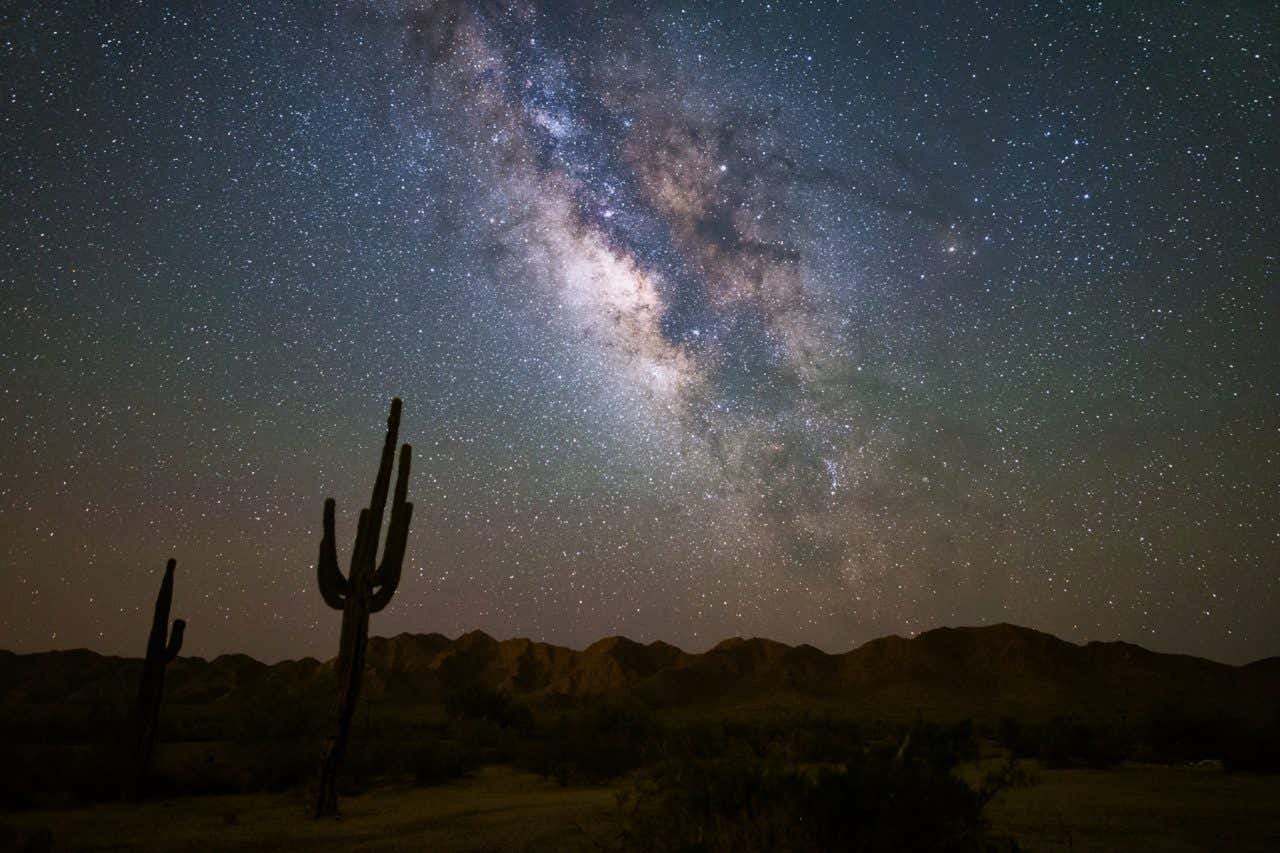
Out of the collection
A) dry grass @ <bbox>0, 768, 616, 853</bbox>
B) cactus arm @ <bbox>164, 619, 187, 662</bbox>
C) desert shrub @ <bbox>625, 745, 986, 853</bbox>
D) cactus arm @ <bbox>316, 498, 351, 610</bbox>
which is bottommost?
dry grass @ <bbox>0, 768, 616, 853</bbox>

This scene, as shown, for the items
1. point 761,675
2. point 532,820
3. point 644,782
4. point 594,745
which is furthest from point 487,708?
point 761,675

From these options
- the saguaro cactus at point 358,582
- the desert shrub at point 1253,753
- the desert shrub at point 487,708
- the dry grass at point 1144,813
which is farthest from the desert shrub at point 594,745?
the desert shrub at point 1253,753

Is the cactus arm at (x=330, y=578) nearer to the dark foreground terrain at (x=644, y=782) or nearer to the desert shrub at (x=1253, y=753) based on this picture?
the dark foreground terrain at (x=644, y=782)

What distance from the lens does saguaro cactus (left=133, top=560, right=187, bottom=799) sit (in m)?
17.0

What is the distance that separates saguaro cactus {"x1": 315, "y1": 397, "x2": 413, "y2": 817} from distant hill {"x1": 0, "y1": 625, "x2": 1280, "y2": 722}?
141 ft

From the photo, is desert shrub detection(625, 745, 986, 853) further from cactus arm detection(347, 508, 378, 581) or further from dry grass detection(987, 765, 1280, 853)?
cactus arm detection(347, 508, 378, 581)

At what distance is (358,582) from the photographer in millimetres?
14625

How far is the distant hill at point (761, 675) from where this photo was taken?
58.9 m

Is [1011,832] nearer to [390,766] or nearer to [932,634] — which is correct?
[390,766]

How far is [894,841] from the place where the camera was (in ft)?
22.5

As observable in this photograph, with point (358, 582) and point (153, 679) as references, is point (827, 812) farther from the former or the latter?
point (153, 679)

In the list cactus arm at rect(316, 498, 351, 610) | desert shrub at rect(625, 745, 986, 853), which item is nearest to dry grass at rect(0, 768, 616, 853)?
desert shrub at rect(625, 745, 986, 853)

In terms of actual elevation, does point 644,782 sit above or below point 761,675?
above

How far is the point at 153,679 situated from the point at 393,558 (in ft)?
23.8
